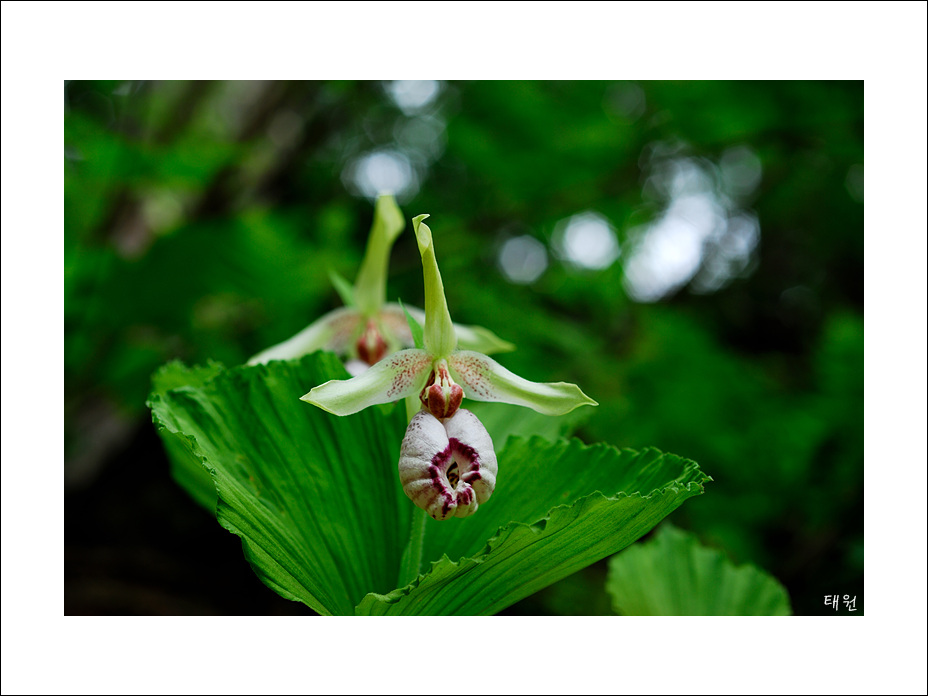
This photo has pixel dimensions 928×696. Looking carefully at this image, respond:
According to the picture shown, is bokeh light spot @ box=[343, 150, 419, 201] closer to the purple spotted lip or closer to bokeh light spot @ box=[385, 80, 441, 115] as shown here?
bokeh light spot @ box=[385, 80, 441, 115]

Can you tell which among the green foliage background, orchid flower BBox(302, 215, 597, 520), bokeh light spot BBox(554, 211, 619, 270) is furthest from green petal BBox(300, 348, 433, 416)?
bokeh light spot BBox(554, 211, 619, 270)

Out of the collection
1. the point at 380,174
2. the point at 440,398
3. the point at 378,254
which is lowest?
the point at 440,398

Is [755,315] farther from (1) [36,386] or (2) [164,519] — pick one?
(1) [36,386]

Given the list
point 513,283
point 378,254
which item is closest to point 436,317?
point 378,254

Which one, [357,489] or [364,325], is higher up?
[364,325]

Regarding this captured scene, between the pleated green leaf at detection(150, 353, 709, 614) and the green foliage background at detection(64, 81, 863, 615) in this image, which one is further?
the green foliage background at detection(64, 81, 863, 615)

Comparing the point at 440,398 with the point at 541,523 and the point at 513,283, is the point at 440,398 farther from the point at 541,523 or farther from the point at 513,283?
the point at 513,283

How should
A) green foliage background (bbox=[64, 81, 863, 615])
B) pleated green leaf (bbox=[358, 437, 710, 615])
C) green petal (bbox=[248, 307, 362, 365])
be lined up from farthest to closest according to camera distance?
green foliage background (bbox=[64, 81, 863, 615]), green petal (bbox=[248, 307, 362, 365]), pleated green leaf (bbox=[358, 437, 710, 615])
